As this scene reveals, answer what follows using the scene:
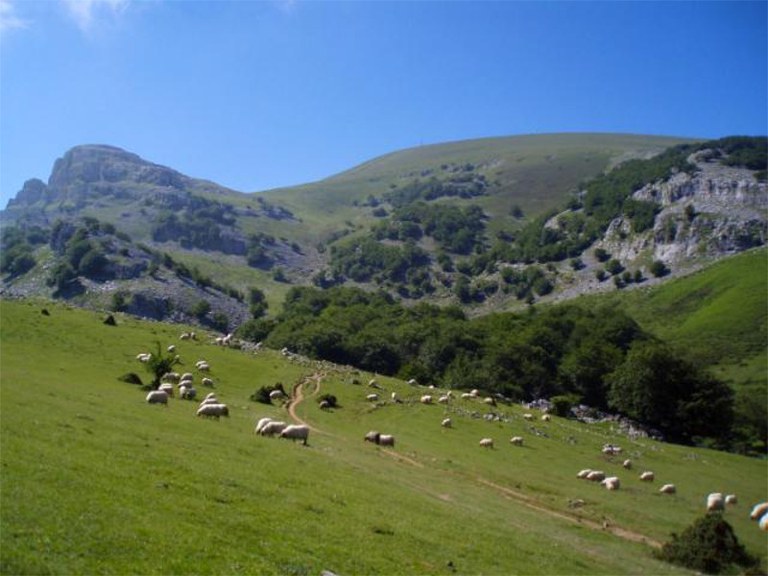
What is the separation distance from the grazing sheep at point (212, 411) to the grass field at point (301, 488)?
1200 millimetres

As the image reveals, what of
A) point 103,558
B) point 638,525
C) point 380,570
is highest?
point 103,558

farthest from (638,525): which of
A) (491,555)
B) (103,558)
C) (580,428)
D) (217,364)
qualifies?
(217,364)

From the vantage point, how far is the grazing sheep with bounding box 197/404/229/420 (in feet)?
131

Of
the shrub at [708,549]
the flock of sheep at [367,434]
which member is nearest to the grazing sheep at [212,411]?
the flock of sheep at [367,434]

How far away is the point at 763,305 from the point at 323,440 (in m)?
133

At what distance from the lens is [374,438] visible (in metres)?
45.1

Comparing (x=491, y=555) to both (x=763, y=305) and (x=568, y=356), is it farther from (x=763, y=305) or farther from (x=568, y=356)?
(x=763, y=305)

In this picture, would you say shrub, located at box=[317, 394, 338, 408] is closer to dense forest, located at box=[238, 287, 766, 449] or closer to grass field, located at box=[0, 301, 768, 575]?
grass field, located at box=[0, 301, 768, 575]

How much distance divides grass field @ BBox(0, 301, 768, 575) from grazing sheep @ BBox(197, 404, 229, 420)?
47.3 inches

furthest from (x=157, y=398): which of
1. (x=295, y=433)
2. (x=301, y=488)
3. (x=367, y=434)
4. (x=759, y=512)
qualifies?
(x=759, y=512)

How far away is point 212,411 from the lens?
40.1 meters

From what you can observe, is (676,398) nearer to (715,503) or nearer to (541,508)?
(715,503)

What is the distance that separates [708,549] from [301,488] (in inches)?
748

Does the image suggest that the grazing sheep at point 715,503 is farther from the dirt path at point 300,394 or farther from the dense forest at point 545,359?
the dense forest at point 545,359
